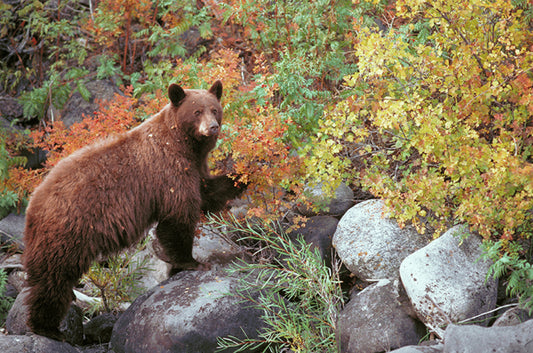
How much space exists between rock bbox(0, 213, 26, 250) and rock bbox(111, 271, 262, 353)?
8.86ft

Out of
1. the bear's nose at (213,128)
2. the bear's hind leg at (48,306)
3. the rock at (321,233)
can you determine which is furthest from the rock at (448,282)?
the bear's hind leg at (48,306)

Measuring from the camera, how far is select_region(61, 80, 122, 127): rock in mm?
8180

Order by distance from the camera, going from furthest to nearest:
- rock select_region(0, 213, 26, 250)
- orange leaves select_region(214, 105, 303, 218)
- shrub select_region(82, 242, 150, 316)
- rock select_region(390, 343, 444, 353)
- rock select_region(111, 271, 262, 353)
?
rock select_region(0, 213, 26, 250)
shrub select_region(82, 242, 150, 316)
orange leaves select_region(214, 105, 303, 218)
rock select_region(111, 271, 262, 353)
rock select_region(390, 343, 444, 353)

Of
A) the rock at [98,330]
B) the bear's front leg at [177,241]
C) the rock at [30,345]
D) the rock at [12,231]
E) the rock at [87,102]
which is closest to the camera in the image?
the rock at [30,345]

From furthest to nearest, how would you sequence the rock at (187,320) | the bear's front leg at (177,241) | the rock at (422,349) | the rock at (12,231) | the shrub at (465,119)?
the rock at (12,231) → the bear's front leg at (177,241) → the rock at (187,320) → the shrub at (465,119) → the rock at (422,349)

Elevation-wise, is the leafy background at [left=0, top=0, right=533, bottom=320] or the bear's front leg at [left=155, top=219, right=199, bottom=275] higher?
the leafy background at [left=0, top=0, right=533, bottom=320]

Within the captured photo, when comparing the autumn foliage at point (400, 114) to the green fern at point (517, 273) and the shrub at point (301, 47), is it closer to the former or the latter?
the shrub at point (301, 47)

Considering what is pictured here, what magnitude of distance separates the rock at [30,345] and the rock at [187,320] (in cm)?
52

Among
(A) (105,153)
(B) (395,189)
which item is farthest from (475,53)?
(A) (105,153)

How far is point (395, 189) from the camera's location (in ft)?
15.4

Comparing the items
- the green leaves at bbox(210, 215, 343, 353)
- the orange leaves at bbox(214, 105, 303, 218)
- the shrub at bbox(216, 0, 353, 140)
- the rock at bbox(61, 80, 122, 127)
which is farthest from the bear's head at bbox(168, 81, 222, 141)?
the rock at bbox(61, 80, 122, 127)

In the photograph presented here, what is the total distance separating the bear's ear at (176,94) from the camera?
15.8 ft

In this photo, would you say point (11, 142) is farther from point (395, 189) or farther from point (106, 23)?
point (395, 189)

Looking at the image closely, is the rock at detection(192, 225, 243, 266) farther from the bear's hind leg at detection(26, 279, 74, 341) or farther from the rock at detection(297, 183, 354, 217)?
the bear's hind leg at detection(26, 279, 74, 341)
